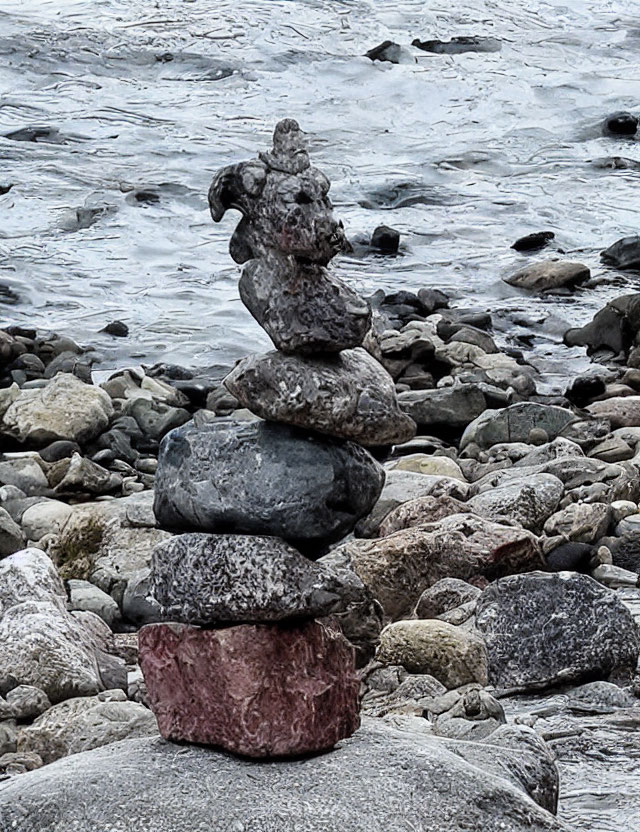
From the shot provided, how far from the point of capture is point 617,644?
7.23 metres

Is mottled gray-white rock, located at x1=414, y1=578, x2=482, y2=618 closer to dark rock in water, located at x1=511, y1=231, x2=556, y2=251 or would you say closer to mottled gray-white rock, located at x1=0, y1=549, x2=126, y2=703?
mottled gray-white rock, located at x1=0, y1=549, x2=126, y2=703

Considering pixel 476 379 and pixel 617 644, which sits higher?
pixel 617 644

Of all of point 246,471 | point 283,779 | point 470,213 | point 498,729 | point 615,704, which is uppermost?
point 246,471

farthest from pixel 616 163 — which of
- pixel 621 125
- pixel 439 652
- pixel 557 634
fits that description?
pixel 439 652

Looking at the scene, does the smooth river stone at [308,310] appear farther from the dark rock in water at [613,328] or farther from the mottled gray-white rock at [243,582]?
the dark rock in water at [613,328]

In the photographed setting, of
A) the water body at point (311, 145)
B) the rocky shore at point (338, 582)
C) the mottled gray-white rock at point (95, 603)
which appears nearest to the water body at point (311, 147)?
the water body at point (311, 145)

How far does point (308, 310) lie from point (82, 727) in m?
2.44

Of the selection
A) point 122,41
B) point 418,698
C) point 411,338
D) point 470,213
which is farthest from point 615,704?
point 122,41

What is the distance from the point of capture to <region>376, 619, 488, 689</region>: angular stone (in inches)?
281

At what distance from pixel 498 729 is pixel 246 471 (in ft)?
5.42

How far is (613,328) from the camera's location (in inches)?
744

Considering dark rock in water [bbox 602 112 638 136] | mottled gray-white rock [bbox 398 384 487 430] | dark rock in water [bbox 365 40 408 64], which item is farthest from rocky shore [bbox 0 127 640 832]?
dark rock in water [bbox 365 40 408 64]

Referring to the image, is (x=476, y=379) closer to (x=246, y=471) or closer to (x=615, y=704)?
(x=615, y=704)

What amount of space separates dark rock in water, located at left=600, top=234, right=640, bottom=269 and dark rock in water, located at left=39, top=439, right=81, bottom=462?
37.8 ft
